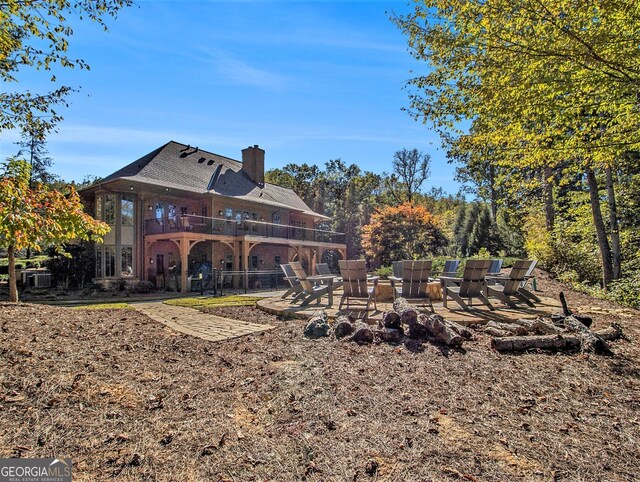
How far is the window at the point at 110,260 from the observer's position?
1839 cm

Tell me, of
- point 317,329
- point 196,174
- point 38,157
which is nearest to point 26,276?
point 196,174

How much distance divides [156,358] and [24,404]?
144 cm

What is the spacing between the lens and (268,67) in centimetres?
986

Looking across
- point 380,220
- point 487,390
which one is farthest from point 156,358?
point 380,220

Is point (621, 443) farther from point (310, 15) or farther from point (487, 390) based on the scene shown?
point (310, 15)

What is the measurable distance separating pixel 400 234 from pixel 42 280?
70.4ft

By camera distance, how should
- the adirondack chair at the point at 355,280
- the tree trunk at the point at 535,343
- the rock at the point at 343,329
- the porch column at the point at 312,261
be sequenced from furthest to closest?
the porch column at the point at 312,261 → the adirondack chair at the point at 355,280 → the rock at the point at 343,329 → the tree trunk at the point at 535,343

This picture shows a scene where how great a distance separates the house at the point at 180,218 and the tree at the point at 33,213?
10773 millimetres

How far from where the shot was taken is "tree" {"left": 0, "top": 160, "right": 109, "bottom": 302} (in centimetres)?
494

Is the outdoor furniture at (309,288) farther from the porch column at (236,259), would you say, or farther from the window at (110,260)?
the window at (110,260)

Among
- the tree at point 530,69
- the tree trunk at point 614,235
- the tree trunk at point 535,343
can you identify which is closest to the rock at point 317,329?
the tree trunk at point 535,343

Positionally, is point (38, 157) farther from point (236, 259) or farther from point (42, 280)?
point (236, 259)

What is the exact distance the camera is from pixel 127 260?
61.7 feet

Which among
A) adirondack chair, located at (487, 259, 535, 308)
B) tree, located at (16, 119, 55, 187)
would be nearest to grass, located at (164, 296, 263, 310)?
adirondack chair, located at (487, 259, 535, 308)
